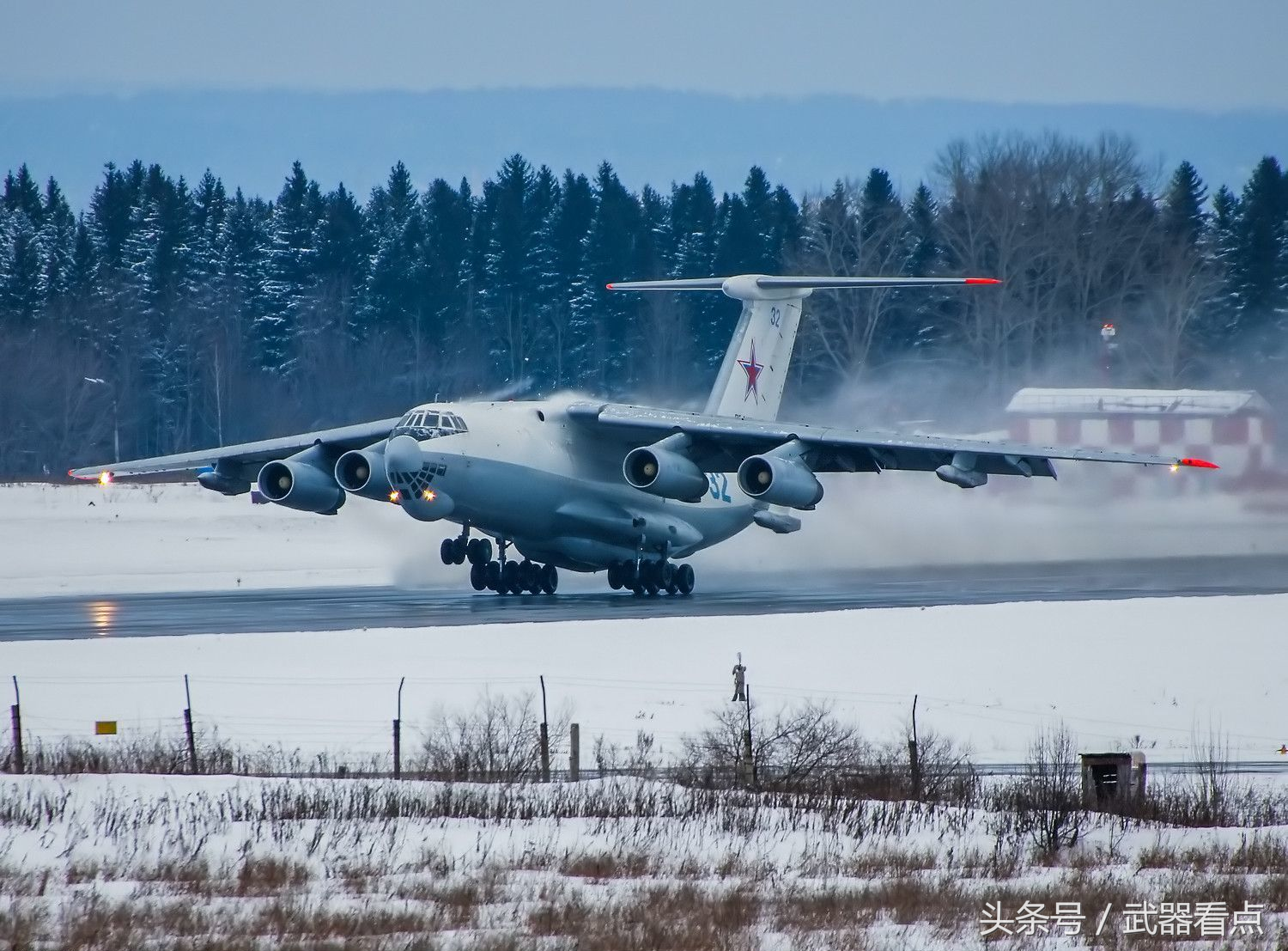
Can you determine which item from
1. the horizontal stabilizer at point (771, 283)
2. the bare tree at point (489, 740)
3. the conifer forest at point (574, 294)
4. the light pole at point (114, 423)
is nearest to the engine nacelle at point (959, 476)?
the horizontal stabilizer at point (771, 283)

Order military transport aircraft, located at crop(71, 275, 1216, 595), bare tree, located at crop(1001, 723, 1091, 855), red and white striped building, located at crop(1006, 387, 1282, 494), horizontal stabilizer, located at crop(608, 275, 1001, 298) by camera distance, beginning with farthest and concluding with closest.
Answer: red and white striped building, located at crop(1006, 387, 1282, 494)
horizontal stabilizer, located at crop(608, 275, 1001, 298)
military transport aircraft, located at crop(71, 275, 1216, 595)
bare tree, located at crop(1001, 723, 1091, 855)

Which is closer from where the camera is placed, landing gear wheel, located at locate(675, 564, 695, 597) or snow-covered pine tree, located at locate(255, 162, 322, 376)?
landing gear wheel, located at locate(675, 564, 695, 597)

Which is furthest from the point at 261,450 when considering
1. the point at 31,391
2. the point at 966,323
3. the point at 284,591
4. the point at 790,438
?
the point at 31,391

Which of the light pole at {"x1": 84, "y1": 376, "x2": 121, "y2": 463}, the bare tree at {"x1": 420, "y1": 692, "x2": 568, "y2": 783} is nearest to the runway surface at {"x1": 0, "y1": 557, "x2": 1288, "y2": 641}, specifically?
the bare tree at {"x1": 420, "y1": 692, "x2": 568, "y2": 783}

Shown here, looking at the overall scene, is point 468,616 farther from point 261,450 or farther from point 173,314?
point 173,314

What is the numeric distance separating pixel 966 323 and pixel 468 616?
3666 cm

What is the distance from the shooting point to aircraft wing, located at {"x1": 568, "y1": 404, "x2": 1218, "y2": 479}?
78.5ft

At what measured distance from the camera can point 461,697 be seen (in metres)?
15.8

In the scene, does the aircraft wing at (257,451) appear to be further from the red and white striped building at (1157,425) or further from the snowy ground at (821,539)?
the red and white striped building at (1157,425)

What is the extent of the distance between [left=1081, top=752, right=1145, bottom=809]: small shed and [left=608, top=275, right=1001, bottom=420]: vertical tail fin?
17408mm

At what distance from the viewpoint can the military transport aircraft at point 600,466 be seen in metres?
23.7

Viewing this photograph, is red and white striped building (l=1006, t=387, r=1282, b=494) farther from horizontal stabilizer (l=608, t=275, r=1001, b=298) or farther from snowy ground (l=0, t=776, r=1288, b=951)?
snowy ground (l=0, t=776, r=1288, b=951)

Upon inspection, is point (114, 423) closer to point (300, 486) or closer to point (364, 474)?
point (300, 486)

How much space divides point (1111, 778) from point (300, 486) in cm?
1671
